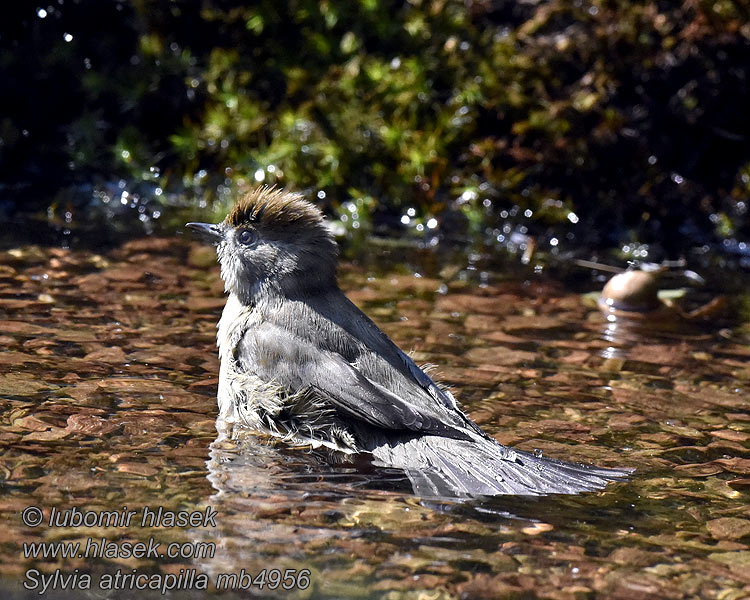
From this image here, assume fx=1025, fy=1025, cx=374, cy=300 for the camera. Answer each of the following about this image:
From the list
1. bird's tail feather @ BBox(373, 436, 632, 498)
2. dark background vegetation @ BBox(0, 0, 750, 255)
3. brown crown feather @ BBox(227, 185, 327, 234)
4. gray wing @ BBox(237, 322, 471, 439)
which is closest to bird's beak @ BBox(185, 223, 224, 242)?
brown crown feather @ BBox(227, 185, 327, 234)

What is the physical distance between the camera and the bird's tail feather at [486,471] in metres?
3.84

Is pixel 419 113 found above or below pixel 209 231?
above

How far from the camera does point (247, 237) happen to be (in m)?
5.16

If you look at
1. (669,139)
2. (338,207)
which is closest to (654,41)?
(669,139)

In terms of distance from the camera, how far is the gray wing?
4.20 meters

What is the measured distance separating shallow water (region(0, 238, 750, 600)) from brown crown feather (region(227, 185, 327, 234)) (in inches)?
30.5

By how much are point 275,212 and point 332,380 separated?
1.09 meters

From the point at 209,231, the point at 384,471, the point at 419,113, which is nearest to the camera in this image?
the point at 384,471

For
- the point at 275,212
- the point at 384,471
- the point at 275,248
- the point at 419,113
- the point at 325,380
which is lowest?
the point at 384,471

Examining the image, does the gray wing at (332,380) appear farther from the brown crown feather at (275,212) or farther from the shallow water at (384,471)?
the brown crown feather at (275,212)

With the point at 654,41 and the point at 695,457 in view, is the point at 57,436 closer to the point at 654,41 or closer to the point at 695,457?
the point at 695,457

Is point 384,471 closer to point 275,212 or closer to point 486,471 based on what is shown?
point 486,471

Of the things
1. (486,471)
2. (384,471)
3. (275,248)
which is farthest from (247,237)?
(486,471)

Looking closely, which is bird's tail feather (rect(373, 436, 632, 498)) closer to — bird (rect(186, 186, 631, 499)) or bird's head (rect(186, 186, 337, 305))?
bird (rect(186, 186, 631, 499))
